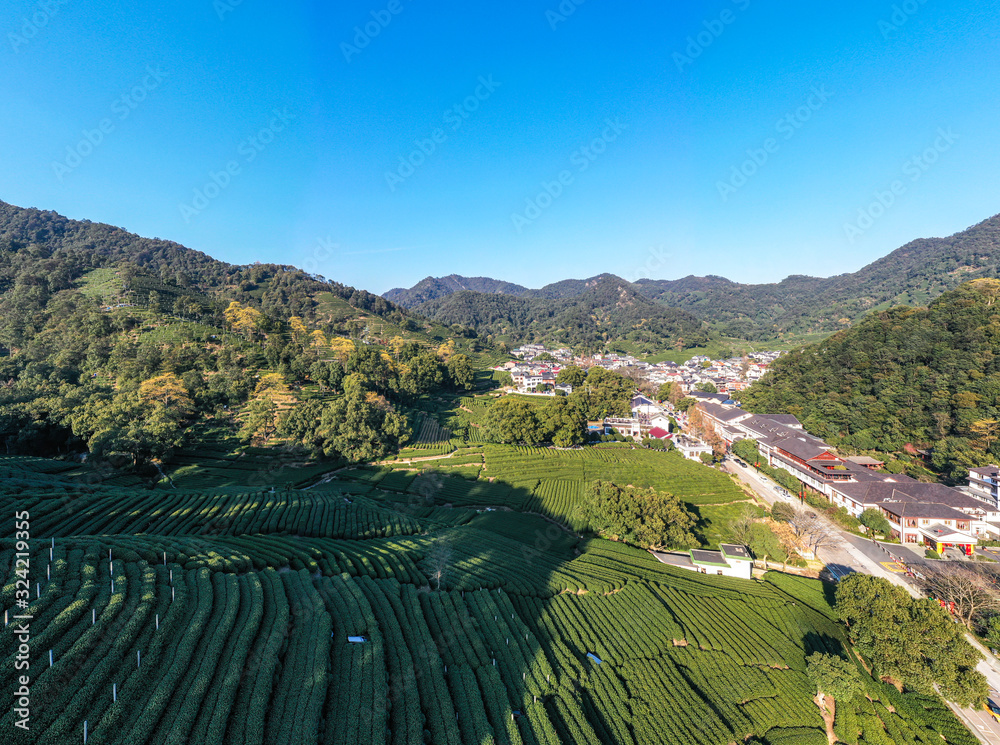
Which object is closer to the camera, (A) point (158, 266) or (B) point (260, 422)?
(B) point (260, 422)

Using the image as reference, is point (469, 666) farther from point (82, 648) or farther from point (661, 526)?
point (661, 526)

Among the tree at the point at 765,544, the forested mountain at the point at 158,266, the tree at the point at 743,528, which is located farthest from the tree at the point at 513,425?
the forested mountain at the point at 158,266

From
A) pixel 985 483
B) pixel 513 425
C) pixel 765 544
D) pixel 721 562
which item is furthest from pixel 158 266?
pixel 985 483

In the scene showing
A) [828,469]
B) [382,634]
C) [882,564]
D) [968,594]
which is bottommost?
[882,564]

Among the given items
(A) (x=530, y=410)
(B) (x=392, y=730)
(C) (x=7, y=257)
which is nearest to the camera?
(B) (x=392, y=730)

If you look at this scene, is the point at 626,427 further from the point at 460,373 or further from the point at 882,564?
the point at 882,564

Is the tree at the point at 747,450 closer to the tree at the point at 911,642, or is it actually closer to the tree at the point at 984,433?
the tree at the point at 984,433

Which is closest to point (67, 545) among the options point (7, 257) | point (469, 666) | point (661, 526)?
point (469, 666)
